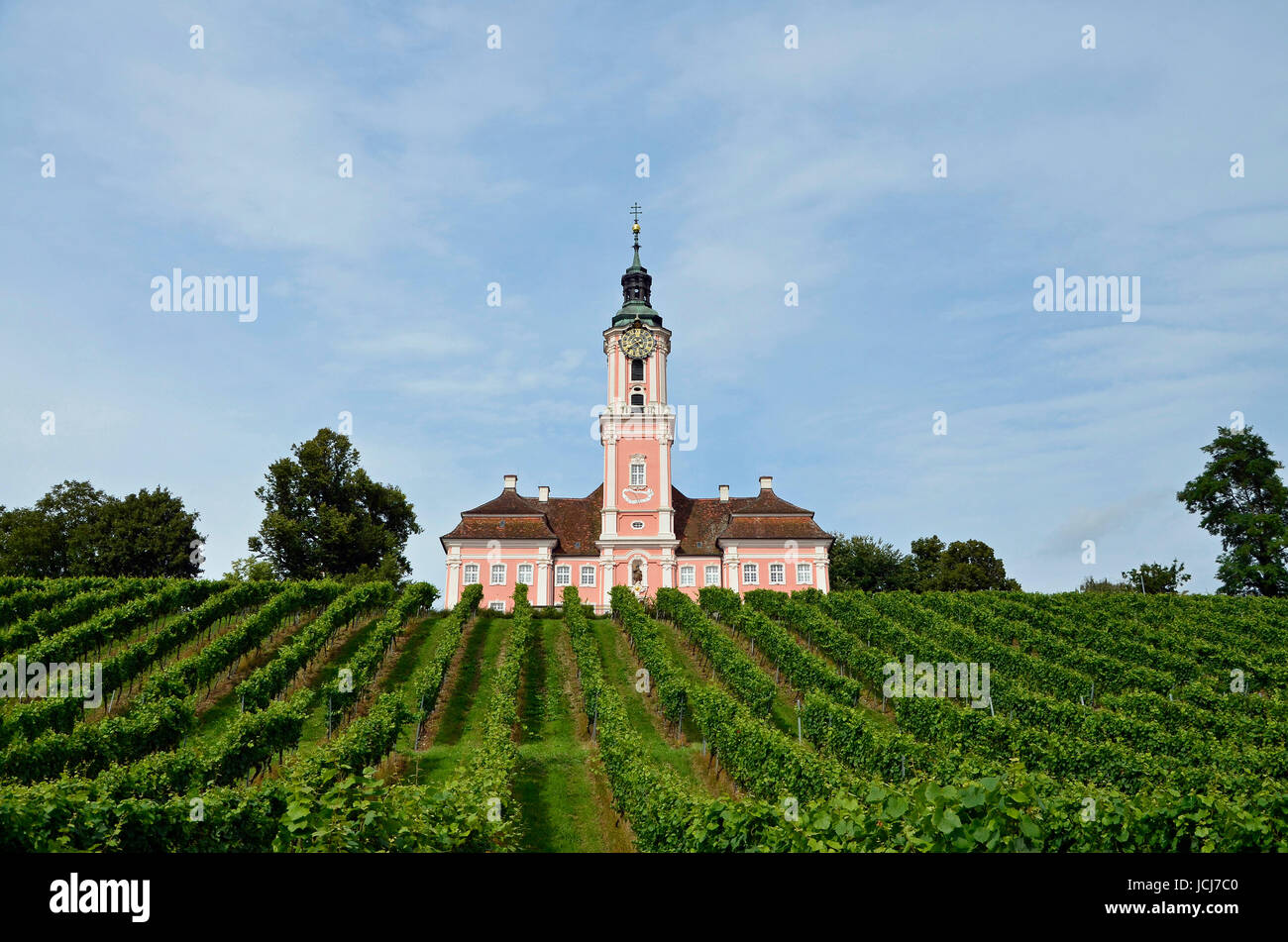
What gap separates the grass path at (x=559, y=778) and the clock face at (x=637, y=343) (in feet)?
105

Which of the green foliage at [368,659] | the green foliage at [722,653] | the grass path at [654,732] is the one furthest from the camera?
the green foliage at [722,653]

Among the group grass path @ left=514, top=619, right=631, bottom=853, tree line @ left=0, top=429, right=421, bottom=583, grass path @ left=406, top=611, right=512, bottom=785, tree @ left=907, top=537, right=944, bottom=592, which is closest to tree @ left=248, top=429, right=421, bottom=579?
tree line @ left=0, top=429, right=421, bottom=583

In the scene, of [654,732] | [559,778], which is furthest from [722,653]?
[559,778]

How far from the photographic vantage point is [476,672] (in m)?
36.8

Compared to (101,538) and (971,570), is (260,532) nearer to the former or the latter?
(101,538)

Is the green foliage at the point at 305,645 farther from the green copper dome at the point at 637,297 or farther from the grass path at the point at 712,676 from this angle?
the green copper dome at the point at 637,297

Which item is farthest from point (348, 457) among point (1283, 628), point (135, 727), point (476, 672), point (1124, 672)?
point (1283, 628)

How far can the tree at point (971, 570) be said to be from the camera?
6850 centimetres

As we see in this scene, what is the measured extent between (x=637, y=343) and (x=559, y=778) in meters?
44.3

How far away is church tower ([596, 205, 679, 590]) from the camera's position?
62062 mm

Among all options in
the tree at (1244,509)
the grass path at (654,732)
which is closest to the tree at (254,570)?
the grass path at (654,732)
